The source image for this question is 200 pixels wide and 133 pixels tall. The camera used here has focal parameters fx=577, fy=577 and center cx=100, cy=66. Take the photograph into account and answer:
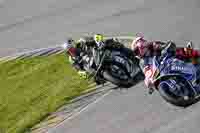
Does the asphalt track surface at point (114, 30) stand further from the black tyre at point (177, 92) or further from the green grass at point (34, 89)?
the green grass at point (34, 89)

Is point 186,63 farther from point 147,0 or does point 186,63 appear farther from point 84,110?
point 147,0

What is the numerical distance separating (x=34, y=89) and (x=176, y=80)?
307 inches

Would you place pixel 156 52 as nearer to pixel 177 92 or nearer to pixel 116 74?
pixel 177 92

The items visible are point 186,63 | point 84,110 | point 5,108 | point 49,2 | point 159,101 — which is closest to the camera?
point 186,63

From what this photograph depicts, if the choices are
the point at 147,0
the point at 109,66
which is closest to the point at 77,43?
the point at 109,66

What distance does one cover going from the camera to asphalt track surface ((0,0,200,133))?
1991 cm

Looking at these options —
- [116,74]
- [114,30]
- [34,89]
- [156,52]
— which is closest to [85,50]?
[116,74]

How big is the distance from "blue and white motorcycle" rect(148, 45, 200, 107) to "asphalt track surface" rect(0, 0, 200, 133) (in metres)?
0.89

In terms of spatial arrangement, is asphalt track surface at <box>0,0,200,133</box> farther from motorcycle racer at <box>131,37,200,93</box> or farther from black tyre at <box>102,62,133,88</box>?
motorcycle racer at <box>131,37,200,93</box>

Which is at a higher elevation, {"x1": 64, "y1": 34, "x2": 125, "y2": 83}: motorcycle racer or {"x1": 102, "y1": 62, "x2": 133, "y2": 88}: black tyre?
{"x1": 64, "y1": 34, "x2": 125, "y2": 83}: motorcycle racer

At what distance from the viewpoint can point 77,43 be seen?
2180cm

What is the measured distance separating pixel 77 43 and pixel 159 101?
3862 mm

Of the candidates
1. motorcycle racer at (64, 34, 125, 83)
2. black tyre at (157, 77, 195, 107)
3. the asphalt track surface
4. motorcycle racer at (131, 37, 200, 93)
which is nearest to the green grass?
the asphalt track surface

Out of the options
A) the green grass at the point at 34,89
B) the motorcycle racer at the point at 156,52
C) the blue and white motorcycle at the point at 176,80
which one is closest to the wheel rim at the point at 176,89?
the blue and white motorcycle at the point at 176,80
